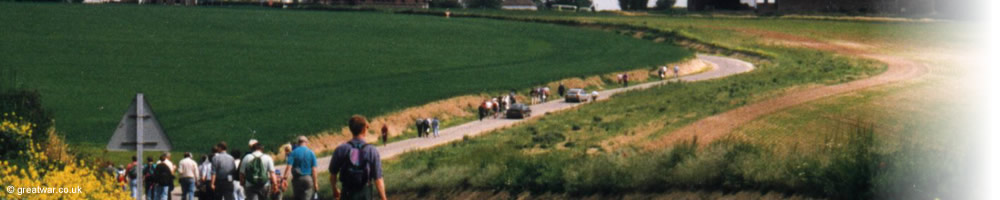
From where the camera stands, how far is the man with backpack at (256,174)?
20.2 metres

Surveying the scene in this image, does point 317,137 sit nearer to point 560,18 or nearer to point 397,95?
point 397,95

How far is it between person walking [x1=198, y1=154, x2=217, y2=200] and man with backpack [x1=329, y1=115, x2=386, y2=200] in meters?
9.36

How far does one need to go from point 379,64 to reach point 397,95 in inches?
812

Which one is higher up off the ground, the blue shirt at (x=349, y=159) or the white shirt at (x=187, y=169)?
the blue shirt at (x=349, y=159)

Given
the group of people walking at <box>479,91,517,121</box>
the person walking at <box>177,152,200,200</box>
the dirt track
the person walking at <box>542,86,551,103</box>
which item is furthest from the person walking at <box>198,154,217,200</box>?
the person walking at <box>542,86,551,103</box>

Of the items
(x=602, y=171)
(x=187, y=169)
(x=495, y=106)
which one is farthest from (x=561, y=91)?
(x=602, y=171)

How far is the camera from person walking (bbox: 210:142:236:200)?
21797 millimetres

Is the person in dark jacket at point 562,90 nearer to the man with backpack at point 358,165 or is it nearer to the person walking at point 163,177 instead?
the person walking at point 163,177

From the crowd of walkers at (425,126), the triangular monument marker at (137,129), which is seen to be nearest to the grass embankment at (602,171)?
the triangular monument marker at (137,129)

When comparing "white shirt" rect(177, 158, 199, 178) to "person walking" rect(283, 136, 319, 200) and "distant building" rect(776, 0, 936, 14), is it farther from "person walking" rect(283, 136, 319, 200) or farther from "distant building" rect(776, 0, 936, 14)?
"distant building" rect(776, 0, 936, 14)

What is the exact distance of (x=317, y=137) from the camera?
62281mm

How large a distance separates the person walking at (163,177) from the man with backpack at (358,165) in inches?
427

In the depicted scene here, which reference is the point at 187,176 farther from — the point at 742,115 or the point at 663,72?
the point at 663,72

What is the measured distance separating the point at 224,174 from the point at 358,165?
839 centimetres
